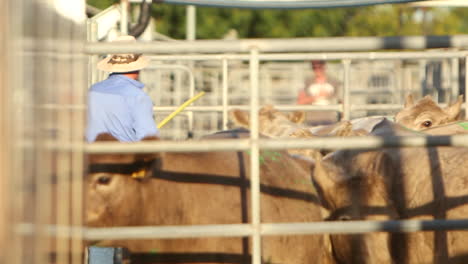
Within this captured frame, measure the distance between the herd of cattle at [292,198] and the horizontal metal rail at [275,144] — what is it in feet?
0.71

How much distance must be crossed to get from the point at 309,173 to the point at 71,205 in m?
2.39

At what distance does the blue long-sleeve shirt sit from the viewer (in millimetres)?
4184

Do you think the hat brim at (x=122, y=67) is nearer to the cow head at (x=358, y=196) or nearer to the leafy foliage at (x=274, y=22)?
the cow head at (x=358, y=196)

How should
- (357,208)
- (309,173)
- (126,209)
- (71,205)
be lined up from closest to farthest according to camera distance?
(71,205) → (126,209) → (357,208) → (309,173)

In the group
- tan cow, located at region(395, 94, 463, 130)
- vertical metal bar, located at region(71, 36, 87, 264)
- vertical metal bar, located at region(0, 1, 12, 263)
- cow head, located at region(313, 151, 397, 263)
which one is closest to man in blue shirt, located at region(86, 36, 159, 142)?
cow head, located at region(313, 151, 397, 263)

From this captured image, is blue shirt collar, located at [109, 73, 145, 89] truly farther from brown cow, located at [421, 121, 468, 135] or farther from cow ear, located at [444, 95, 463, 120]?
cow ear, located at [444, 95, 463, 120]

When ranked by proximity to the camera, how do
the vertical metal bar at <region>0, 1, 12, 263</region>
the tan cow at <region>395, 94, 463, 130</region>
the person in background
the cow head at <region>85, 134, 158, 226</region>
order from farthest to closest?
the person in background → the tan cow at <region>395, 94, 463, 130</region> → the cow head at <region>85, 134, 158, 226</region> → the vertical metal bar at <region>0, 1, 12, 263</region>

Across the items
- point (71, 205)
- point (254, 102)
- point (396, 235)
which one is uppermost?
point (254, 102)

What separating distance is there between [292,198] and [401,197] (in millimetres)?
537

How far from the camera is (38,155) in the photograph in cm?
180

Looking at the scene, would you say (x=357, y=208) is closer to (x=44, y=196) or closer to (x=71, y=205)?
(x=71, y=205)

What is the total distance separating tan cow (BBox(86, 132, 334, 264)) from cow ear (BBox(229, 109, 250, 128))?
333 centimetres

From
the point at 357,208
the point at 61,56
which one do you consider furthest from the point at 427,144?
the point at 61,56

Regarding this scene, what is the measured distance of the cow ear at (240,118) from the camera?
7570mm
